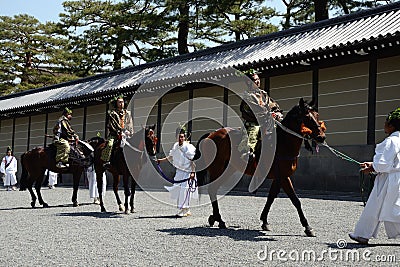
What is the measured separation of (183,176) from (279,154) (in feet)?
11.8

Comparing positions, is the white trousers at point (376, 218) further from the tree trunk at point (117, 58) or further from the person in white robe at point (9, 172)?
the tree trunk at point (117, 58)

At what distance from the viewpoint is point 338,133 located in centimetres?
1471

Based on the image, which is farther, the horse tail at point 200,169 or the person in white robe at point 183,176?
the person in white robe at point 183,176

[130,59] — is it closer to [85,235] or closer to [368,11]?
[368,11]

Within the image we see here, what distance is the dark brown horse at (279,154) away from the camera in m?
7.32

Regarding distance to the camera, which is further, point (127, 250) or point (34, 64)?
point (34, 64)

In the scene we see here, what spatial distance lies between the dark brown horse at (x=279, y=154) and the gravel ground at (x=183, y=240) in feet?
1.52

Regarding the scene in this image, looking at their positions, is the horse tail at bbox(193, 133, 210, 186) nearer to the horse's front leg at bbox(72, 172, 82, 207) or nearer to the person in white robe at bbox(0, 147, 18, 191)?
the horse's front leg at bbox(72, 172, 82, 207)

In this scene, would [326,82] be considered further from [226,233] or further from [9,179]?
[9,179]

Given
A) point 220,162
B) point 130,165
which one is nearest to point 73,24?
point 130,165

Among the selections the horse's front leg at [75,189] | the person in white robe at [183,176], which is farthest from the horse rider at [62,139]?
the person in white robe at [183,176]

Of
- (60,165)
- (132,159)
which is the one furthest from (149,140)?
(60,165)

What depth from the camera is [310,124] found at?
730 cm

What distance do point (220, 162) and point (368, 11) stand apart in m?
9.38
